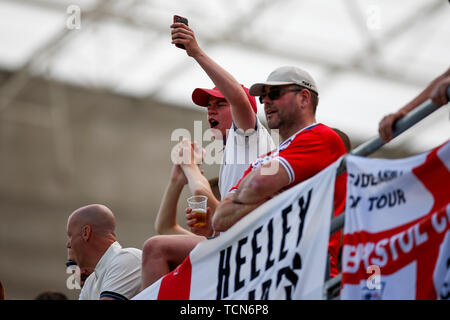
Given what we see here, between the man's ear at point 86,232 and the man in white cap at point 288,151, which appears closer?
the man in white cap at point 288,151

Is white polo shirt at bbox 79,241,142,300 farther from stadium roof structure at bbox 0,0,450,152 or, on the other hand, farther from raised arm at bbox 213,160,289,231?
stadium roof structure at bbox 0,0,450,152

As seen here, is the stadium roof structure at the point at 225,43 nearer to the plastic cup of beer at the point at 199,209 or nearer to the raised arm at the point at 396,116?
the plastic cup of beer at the point at 199,209

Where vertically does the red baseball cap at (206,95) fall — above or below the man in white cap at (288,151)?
above

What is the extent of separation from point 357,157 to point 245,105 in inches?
48.8

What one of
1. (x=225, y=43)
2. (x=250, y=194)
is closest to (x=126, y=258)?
(x=250, y=194)

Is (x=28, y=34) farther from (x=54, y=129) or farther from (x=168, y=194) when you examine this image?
(x=168, y=194)

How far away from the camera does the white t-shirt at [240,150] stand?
14.6 feet

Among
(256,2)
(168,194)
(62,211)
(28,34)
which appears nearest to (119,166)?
(62,211)

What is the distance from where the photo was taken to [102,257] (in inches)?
201

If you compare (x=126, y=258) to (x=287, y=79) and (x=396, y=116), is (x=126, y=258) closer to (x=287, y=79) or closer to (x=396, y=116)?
(x=287, y=79)

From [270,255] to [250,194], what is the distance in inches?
13.0

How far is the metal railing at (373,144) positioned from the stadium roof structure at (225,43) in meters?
10.2

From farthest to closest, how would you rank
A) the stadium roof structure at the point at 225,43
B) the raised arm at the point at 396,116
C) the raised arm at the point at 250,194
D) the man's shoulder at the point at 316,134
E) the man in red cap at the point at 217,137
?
the stadium roof structure at the point at 225,43, the man in red cap at the point at 217,137, the man's shoulder at the point at 316,134, the raised arm at the point at 250,194, the raised arm at the point at 396,116

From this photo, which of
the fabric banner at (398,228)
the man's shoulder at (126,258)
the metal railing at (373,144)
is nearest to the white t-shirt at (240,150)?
the man's shoulder at (126,258)
